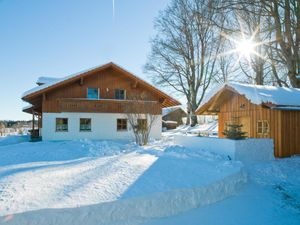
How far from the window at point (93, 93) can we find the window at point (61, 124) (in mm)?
2620

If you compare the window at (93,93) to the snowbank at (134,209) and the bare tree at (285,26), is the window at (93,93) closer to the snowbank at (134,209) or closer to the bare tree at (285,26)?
the bare tree at (285,26)

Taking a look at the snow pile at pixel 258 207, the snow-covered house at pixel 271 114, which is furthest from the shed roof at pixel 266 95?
the snow pile at pixel 258 207

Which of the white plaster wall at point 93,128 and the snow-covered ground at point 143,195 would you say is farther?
the white plaster wall at point 93,128

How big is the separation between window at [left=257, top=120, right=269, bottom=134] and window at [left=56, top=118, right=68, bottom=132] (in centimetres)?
1337

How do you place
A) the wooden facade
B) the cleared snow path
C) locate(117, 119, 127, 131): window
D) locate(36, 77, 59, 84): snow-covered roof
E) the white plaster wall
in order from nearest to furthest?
1. the cleared snow path
2. the white plaster wall
3. the wooden facade
4. locate(117, 119, 127, 131): window
5. locate(36, 77, 59, 84): snow-covered roof

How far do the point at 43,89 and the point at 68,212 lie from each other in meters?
14.3

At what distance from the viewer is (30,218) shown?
12.7 ft

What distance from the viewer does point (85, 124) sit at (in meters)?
18.6

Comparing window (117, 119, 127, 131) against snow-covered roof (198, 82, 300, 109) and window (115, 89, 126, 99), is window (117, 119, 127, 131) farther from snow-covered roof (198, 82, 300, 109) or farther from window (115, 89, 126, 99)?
snow-covered roof (198, 82, 300, 109)

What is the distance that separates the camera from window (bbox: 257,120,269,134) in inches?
471

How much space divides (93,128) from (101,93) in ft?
9.63

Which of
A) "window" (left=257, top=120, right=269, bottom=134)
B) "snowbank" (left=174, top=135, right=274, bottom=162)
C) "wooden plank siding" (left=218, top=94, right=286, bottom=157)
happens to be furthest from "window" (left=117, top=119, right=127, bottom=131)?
"window" (left=257, top=120, right=269, bottom=134)

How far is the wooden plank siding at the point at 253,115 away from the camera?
1132 cm

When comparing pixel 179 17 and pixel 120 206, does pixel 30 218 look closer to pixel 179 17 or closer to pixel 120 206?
pixel 120 206
